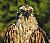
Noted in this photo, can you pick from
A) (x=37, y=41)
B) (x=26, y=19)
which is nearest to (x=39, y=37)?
(x=37, y=41)

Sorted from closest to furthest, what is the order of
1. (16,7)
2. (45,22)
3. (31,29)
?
(31,29)
(16,7)
(45,22)

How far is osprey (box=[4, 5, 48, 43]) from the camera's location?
17.0 feet

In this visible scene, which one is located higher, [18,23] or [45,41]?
[18,23]

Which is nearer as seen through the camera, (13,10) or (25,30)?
(25,30)

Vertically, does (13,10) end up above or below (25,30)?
below

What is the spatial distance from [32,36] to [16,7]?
22.1ft

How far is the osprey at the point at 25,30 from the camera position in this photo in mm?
5176

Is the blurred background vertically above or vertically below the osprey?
below

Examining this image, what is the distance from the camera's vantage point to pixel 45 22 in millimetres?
13227

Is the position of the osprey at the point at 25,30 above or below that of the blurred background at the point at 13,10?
above

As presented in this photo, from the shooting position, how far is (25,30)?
5168mm

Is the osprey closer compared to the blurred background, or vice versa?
the osprey

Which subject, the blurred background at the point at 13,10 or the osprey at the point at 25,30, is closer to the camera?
the osprey at the point at 25,30

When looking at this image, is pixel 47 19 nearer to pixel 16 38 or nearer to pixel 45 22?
pixel 45 22
